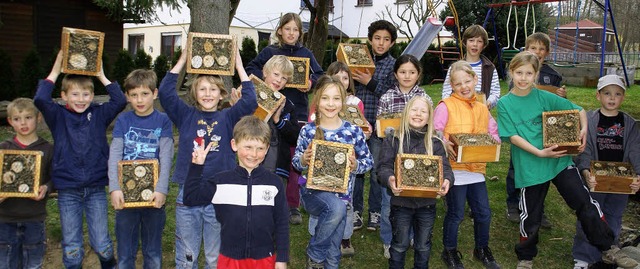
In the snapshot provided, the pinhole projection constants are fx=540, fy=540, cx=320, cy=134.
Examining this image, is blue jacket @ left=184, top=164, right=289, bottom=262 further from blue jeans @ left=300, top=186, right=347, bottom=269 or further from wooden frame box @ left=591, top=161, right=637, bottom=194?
wooden frame box @ left=591, top=161, right=637, bottom=194

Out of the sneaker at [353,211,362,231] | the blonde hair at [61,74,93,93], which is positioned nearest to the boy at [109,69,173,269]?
the blonde hair at [61,74,93,93]

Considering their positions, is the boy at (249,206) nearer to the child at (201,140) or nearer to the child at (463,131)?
the child at (201,140)

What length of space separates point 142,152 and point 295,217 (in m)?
2.27

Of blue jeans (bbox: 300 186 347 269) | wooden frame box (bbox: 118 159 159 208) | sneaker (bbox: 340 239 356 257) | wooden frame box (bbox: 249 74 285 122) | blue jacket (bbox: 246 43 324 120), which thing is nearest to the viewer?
wooden frame box (bbox: 118 159 159 208)

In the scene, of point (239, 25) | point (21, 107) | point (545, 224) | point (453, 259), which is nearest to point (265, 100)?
point (21, 107)

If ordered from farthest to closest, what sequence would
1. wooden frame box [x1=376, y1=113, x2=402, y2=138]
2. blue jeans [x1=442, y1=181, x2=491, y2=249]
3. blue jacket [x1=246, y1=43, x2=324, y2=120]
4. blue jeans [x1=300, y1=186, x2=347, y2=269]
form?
A: blue jacket [x1=246, y1=43, x2=324, y2=120], wooden frame box [x1=376, y1=113, x2=402, y2=138], blue jeans [x1=442, y1=181, x2=491, y2=249], blue jeans [x1=300, y1=186, x2=347, y2=269]

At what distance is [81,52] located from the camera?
4.38 metres

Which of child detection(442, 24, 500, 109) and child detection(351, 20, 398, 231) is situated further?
child detection(442, 24, 500, 109)

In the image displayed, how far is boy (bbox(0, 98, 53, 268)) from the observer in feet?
13.9

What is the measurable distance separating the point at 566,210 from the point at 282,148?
12.3ft

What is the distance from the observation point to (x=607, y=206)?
5219mm

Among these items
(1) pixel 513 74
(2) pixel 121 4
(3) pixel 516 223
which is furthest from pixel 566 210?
(2) pixel 121 4

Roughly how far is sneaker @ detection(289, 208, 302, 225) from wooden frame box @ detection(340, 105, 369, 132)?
63.3 inches

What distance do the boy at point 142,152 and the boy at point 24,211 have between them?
614mm
